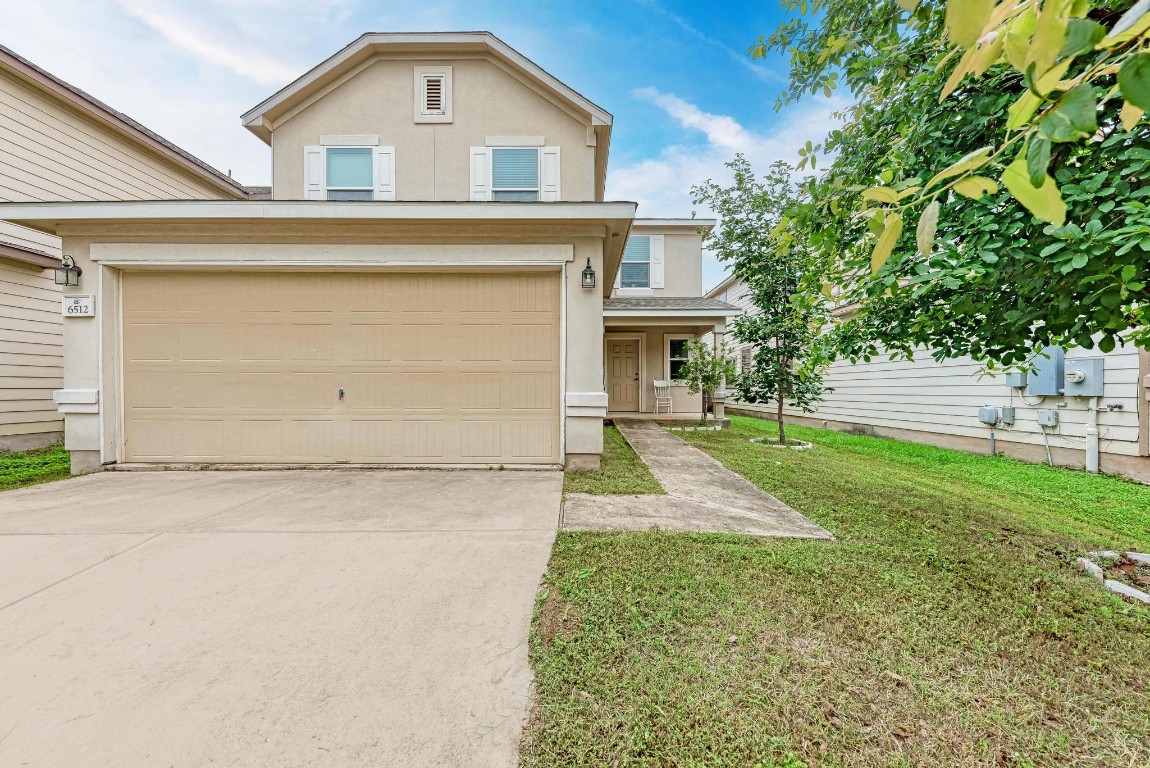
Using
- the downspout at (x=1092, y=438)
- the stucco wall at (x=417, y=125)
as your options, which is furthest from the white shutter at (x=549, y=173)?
the downspout at (x=1092, y=438)

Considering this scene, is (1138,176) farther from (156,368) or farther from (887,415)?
(887,415)

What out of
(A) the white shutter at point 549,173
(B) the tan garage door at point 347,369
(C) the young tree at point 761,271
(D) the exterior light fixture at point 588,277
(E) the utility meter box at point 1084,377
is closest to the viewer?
(D) the exterior light fixture at point 588,277

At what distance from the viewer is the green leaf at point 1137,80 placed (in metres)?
0.61

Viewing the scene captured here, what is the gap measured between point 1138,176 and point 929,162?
2.75ft

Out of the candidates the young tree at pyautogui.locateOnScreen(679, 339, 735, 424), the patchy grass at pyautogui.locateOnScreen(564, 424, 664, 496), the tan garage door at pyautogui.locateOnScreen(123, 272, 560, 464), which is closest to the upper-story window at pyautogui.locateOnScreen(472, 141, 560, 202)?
the tan garage door at pyautogui.locateOnScreen(123, 272, 560, 464)

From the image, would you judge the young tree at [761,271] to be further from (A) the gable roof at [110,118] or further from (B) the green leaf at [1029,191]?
(A) the gable roof at [110,118]

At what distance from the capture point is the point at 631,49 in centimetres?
1083

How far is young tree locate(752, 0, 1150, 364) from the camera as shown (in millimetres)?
670

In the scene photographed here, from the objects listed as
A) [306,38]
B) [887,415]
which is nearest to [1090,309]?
[887,415]

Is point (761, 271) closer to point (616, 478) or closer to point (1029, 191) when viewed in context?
point (616, 478)

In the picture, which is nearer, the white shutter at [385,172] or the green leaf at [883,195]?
the green leaf at [883,195]

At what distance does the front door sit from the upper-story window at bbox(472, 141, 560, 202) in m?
5.38

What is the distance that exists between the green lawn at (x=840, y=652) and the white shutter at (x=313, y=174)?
23.2 feet

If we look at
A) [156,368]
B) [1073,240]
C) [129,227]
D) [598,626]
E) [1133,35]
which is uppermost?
[129,227]
